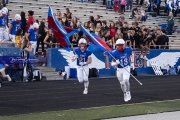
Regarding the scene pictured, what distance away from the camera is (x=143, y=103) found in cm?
1677

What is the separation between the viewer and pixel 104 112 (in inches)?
572

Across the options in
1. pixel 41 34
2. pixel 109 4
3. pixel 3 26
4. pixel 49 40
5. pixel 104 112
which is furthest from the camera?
pixel 109 4

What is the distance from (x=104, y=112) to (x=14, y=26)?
9.41m

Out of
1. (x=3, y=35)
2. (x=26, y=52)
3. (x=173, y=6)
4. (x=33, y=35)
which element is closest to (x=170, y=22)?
(x=173, y=6)

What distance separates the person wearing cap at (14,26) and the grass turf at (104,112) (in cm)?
811

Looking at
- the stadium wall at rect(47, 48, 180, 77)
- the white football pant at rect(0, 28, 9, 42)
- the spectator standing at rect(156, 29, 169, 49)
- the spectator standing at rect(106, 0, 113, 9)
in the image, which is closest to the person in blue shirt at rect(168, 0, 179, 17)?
the spectator standing at rect(106, 0, 113, 9)

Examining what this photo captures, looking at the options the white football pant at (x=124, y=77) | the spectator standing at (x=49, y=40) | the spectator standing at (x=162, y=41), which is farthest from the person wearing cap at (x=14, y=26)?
the spectator standing at (x=162, y=41)

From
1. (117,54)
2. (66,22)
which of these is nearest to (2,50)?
(66,22)

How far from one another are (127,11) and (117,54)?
18.4 m

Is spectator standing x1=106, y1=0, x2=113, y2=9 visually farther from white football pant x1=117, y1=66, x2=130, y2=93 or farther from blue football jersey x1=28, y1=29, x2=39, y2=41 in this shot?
white football pant x1=117, y1=66, x2=130, y2=93

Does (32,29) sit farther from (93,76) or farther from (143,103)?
(143,103)

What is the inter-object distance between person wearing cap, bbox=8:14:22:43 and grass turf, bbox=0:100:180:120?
811 centimetres

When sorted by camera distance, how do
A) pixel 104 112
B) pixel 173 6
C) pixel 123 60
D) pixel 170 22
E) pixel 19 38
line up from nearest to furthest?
1. pixel 104 112
2. pixel 123 60
3. pixel 19 38
4. pixel 170 22
5. pixel 173 6

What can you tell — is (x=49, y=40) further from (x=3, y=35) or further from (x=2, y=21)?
(x=2, y=21)
